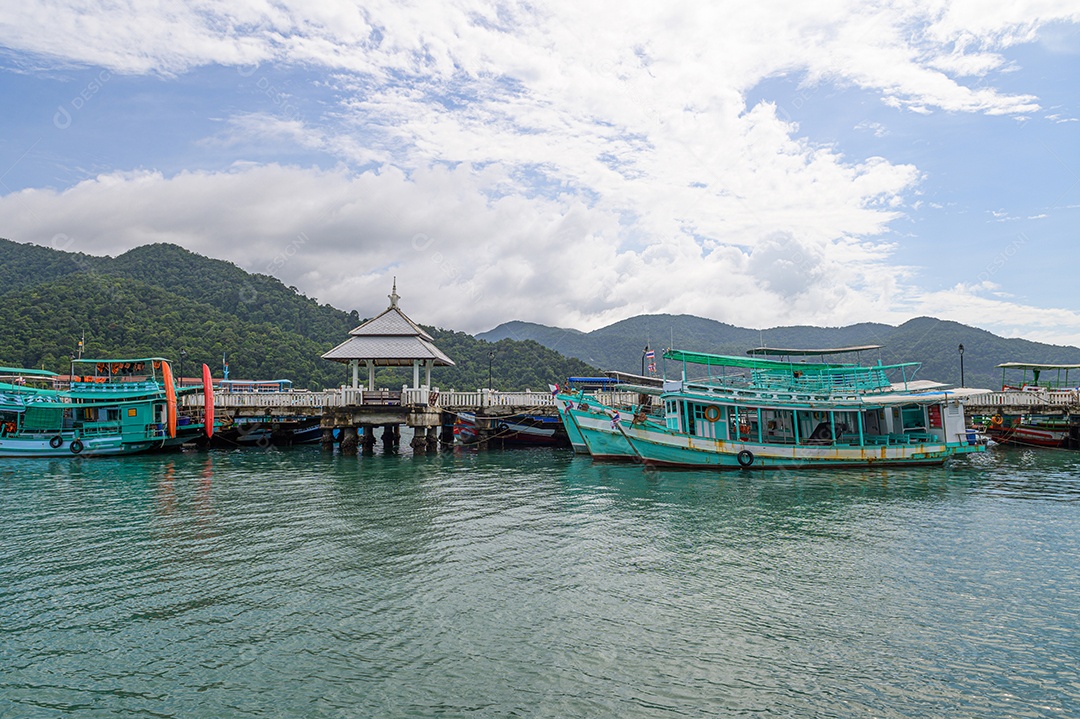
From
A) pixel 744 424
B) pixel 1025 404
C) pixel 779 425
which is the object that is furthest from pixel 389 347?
pixel 1025 404

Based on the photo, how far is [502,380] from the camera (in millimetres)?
91312

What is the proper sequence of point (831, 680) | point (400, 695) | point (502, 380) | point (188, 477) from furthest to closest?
point (502, 380) < point (188, 477) < point (831, 680) < point (400, 695)

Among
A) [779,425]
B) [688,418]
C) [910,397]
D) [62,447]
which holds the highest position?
[910,397]

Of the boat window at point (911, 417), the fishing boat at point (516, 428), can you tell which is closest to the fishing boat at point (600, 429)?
the fishing boat at point (516, 428)

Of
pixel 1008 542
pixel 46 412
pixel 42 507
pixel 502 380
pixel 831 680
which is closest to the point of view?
pixel 831 680

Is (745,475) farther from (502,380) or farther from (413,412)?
(502,380)

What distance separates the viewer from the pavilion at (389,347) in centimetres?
4000

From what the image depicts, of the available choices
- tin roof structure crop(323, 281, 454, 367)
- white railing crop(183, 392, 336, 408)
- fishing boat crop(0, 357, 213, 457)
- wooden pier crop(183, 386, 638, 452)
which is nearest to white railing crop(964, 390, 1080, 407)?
wooden pier crop(183, 386, 638, 452)

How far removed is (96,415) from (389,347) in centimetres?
1715

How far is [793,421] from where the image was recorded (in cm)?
3198

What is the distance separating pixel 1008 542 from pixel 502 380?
76.4 metres

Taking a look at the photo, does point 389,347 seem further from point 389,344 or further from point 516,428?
point 516,428

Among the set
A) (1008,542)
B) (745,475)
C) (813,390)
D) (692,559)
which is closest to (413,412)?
(745,475)

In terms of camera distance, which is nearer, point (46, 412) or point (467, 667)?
point (467, 667)
